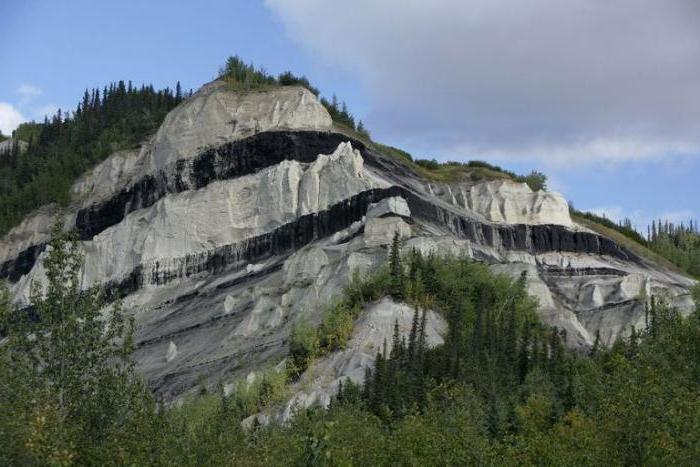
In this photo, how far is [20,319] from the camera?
38.7 m

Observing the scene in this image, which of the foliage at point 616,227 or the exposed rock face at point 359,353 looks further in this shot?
the foliage at point 616,227

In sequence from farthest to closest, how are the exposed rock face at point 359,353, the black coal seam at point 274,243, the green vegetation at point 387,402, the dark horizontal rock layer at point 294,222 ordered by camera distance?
the dark horizontal rock layer at point 294,222 → the black coal seam at point 274,243 → the exposed rock face at point 359,353 → the green vegetation at point 387,402

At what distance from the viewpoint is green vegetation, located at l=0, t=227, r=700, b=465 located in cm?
3731

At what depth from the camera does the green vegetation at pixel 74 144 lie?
519 ft

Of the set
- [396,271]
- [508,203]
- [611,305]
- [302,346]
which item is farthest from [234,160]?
[302,346]

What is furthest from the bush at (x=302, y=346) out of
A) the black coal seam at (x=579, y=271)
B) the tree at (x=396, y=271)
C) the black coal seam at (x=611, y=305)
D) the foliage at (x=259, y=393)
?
the black coal seam at (x=579, y=271)

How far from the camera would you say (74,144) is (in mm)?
174000

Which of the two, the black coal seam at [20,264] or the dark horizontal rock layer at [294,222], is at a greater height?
the dark horizontal rock layer at [294,222]

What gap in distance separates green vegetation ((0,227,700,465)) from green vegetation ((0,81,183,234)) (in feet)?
245

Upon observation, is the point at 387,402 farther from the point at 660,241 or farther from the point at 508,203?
the point at 660,241

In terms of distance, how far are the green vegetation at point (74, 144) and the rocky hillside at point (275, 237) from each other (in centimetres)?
1000

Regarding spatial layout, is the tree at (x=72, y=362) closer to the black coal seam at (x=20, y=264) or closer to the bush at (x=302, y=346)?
the bush at (x=302, y=346)

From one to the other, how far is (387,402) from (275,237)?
4125cm

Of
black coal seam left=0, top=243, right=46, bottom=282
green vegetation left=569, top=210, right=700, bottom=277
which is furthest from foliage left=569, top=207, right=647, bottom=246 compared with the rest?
black coal seam left=0, top=243, right=46, bottom=282
